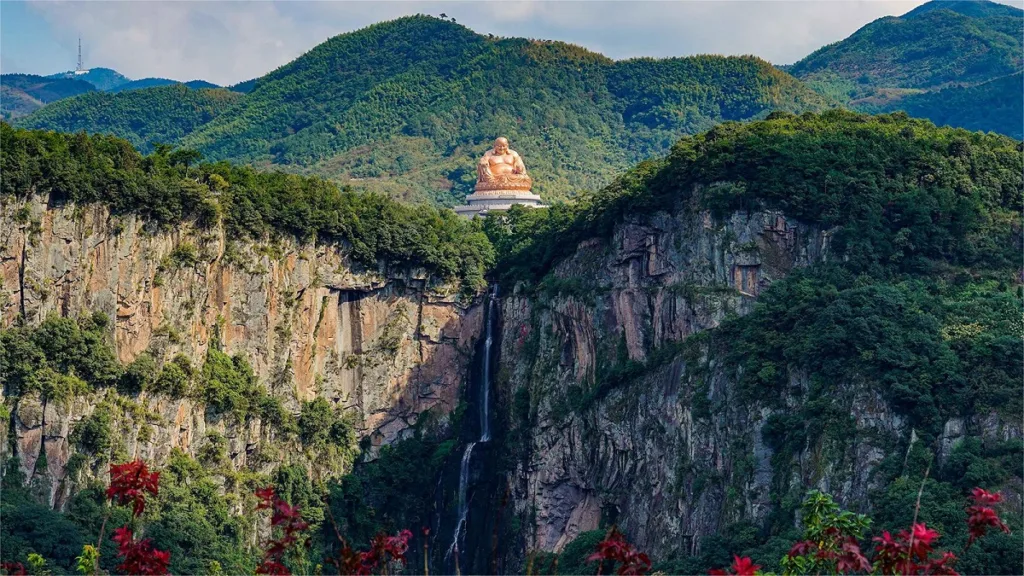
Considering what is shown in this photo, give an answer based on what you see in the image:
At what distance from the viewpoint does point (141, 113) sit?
133875 mm

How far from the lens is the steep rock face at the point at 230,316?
60.6 meters

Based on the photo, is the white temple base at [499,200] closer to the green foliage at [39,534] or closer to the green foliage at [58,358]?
the green foliage at [58,358]

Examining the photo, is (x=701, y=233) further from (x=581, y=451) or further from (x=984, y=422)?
(x=984, y=422)

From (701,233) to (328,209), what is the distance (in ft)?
45.2

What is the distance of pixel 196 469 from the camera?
209 ft

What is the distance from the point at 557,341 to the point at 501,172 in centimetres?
1841

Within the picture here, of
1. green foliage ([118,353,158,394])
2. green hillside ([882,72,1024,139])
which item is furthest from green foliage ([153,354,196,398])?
green hillside ([882,72,1024,139])

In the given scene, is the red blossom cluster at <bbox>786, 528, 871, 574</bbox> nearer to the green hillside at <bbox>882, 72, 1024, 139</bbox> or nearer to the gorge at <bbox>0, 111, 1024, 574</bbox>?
the gorge at <bbox>0, 111, 1024, 574</bbox>

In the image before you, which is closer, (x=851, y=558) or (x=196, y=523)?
(x=851, y=558)

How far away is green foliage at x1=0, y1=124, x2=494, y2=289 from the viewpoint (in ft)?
201

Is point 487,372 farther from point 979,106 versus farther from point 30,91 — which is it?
point 30,91

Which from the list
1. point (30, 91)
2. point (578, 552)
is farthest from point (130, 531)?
point (30, 91)

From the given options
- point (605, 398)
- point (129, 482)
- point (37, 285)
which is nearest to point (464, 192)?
point (605, 398)

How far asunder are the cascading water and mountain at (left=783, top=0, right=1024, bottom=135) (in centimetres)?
5908
